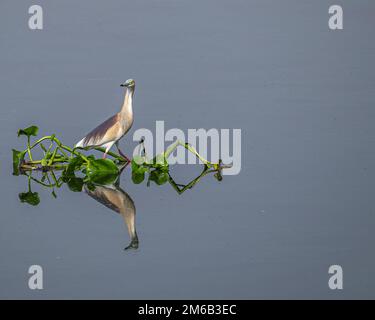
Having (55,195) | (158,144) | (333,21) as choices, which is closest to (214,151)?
(158,144)

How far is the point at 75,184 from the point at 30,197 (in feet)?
0.69

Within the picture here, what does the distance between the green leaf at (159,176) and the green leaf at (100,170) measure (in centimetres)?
15

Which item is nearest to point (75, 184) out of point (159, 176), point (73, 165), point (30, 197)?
point (73, 165)

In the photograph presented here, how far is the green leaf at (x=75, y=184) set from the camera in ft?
10.6

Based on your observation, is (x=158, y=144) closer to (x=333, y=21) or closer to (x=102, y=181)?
(x=102, y=181)

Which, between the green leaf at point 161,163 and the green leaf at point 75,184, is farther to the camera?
the green leaf at point 161,163

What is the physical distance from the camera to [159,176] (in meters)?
3.42

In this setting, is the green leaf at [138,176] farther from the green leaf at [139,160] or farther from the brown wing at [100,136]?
the brown wing at [100,136]

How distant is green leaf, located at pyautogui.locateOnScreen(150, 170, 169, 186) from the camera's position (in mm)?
3357

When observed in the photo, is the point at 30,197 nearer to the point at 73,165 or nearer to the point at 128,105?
the point at 73,165

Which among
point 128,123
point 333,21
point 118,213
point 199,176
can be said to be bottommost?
point 118,213

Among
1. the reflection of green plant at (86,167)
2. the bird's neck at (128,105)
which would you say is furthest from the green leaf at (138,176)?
the bird's neck at (128,105)

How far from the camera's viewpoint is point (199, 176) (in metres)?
3.42

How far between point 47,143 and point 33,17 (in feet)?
6.54
